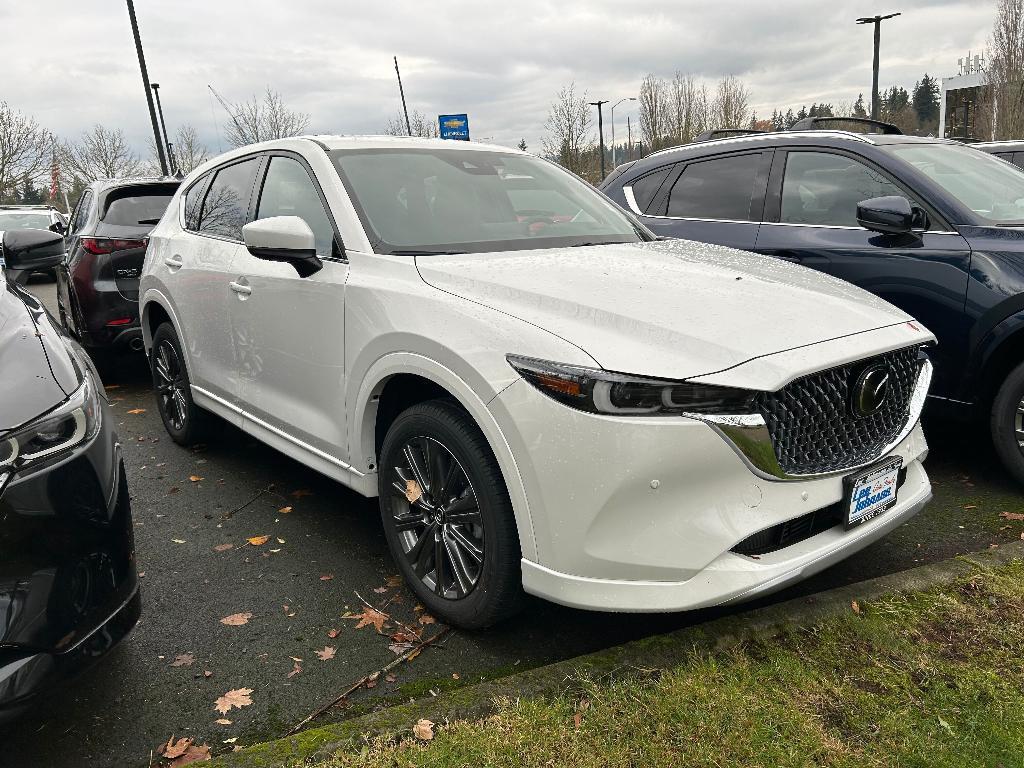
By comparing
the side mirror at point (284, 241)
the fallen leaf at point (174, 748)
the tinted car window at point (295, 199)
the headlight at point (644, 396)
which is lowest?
the fallen leaf at point (174, 748)

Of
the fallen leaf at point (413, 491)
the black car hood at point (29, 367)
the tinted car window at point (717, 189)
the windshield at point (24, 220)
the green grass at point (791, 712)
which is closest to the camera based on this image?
the black car hood at point (29, 367)

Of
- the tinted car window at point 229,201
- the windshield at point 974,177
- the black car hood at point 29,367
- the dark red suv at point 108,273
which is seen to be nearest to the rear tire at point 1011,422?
the windshield at point 974,177

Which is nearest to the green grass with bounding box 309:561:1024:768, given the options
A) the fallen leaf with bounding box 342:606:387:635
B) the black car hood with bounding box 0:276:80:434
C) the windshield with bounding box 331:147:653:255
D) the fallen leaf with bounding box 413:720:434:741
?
the fallen leaf with bounding box 413:720:434:741

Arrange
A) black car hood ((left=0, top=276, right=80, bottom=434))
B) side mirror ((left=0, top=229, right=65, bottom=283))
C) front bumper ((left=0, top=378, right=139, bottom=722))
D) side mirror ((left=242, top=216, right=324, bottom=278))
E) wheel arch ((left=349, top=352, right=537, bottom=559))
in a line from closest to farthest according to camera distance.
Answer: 1. front bumper ((left=0, top=378, right=139, bottom=722))
2. black car hood ((left=0, top=276, right=80, bottom=434))
3. wheel arch ((left=349, top=352, right=537, bottom=559))
4. side mirror ((left=242, top=216, right=324, bottom=278))
5. side mirror ((left=0, top=229, right=65, bottom=283))

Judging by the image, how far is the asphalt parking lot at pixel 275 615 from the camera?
2.57 metres

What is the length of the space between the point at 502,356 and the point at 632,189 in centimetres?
394

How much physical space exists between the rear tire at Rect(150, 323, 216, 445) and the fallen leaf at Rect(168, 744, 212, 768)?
9.31 feet

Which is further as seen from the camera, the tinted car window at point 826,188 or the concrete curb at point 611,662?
the tinted car window at point 826,188

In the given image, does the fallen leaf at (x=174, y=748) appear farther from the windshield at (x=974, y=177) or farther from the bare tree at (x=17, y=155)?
the bare tree at (x=17, y=155)

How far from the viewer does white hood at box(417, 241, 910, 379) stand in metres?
2.38

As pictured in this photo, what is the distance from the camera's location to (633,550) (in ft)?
7.73

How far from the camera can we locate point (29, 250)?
12.0 feet

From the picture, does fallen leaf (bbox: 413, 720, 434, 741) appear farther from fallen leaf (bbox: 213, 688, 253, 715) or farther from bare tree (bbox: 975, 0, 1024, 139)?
bare tree (bbox: 975, 0, 1024, 139)

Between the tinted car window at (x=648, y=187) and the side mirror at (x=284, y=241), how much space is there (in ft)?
10.6
